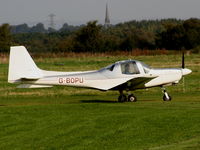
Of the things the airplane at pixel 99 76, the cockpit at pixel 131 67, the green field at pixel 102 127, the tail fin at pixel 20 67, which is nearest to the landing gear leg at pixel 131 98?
the airplane at pixel 99 76

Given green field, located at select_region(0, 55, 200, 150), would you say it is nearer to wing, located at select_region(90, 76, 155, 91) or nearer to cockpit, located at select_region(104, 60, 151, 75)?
wing, located at select_region(90, 76, 155, 91)

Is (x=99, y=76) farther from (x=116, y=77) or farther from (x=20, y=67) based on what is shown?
(x=20, y=67)

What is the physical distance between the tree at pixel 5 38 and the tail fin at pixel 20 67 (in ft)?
195

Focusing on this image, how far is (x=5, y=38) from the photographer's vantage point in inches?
3317

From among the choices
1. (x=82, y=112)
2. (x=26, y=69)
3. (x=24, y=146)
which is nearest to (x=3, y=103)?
(x=26, y=69)

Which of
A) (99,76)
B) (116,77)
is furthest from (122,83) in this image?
(99,76)

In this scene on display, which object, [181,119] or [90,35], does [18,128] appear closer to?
[181,119]

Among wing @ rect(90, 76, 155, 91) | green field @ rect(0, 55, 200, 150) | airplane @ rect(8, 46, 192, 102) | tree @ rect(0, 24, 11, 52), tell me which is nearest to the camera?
green field @ rect(0, 55, 200, 150)

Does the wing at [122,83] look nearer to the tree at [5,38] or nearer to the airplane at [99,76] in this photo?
the airplane at [99,76]

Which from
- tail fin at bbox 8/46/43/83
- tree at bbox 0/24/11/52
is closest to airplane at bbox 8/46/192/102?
tail fin at bbox 8/46/43/83

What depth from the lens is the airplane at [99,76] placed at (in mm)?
23188

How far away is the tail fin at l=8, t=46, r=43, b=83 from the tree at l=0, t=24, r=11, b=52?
5932 cm

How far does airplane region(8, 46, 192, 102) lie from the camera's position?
23188mm

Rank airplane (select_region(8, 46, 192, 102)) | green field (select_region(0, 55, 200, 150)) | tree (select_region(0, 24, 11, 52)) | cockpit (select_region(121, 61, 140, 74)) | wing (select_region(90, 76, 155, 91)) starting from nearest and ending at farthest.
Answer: green field (select_region(0, 55, 200, 150)) → airplane (select_region(8, 46, 192, 102)) → cockpit (select_region(121, 61, 140, 74)) → wing (select_region(90, 76, 155, 91)) → tree (select_region(0, 24, 11, 52))
